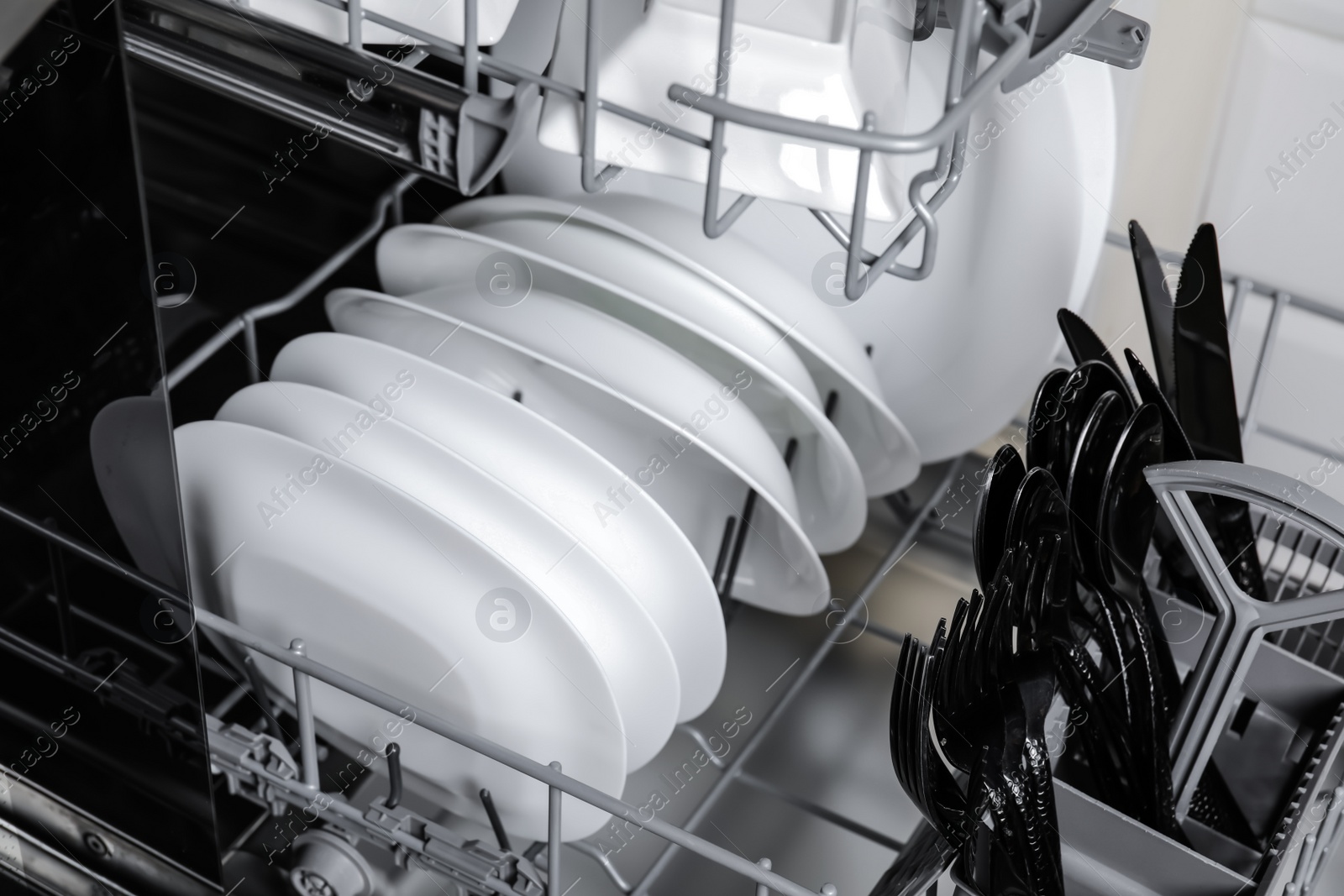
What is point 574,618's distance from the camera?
0.56m

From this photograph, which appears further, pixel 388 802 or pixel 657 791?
pixel 657 791

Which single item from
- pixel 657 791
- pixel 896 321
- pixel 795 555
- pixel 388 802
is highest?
pixel 896 321

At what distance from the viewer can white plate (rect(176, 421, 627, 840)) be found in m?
0.55

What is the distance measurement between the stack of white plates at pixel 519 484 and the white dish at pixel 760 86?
124mm

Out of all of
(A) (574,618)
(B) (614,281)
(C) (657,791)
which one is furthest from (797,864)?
(B) (614,281)

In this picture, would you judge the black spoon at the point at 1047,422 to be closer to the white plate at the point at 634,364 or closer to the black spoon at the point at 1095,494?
the black spoon at the point at 1095,494

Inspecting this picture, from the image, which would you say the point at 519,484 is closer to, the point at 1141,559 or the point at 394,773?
the point at 394,773

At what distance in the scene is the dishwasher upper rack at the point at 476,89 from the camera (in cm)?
40

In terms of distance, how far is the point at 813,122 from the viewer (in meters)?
0.40

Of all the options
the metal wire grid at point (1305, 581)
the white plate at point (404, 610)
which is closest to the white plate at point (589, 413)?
the white plate at point (404, 610)

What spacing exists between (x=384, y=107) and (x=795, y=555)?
1.12ft

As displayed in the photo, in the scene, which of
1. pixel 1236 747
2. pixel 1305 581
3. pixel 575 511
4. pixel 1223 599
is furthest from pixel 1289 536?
pixel 575 511

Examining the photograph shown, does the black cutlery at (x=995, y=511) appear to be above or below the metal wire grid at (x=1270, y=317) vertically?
below

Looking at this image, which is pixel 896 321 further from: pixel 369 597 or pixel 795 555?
pixel 369 597
